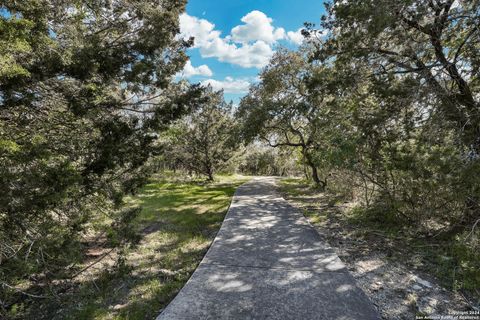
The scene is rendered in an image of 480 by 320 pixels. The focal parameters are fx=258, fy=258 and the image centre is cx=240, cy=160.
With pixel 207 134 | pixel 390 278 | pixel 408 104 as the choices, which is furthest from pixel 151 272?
pixel 207 134

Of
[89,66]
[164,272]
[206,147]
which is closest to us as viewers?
[89,66]

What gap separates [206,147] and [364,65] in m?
11.6

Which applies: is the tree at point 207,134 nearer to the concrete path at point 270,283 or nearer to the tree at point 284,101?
the tree at point 284,101

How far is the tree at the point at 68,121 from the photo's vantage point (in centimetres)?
292

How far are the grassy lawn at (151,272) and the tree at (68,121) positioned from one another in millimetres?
522

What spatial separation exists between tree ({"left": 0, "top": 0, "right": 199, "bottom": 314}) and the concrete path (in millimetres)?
1544

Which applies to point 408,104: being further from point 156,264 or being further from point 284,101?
point 284,101

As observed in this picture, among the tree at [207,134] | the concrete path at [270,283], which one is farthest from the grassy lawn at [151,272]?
the tree at [207,134]

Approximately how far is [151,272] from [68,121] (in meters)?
2.92

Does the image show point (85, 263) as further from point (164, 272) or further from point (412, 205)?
point (412, 205)

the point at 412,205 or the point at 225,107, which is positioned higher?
the point at 225,107

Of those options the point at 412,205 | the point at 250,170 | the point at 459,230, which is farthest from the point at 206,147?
the point at 250,170

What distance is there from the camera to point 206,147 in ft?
53.6

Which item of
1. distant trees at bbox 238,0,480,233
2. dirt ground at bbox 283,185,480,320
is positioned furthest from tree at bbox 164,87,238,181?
dirt ground at bbox 283,185,480,320
